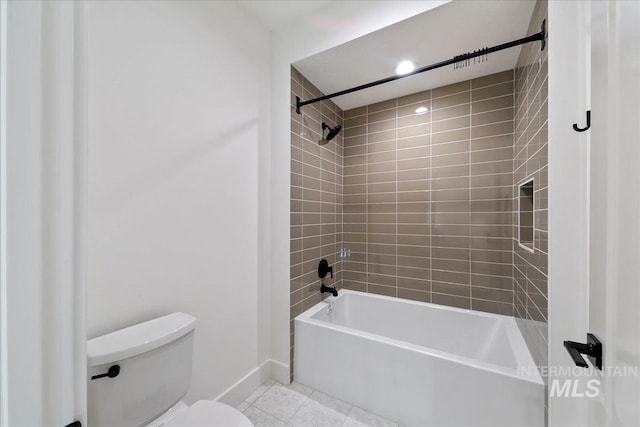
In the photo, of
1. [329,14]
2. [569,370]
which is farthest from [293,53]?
[569,370]

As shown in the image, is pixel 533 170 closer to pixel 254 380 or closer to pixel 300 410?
pixel 300 410

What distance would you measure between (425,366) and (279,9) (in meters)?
2.57

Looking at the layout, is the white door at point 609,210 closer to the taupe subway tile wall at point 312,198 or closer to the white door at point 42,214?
the white door at point 42,214

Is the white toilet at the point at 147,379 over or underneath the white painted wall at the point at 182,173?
underneath

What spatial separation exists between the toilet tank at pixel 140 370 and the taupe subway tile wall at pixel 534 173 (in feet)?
5.73

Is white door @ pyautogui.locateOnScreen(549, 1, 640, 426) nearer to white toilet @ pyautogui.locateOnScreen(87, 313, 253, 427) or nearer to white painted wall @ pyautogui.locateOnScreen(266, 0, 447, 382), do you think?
white toilet @ pyautogui.locateOnScreen(87, 313, 253, 427)

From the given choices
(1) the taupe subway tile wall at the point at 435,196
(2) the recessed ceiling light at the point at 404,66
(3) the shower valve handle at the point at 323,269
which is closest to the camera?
(2) the recessed ceiling light at the point at 404,66

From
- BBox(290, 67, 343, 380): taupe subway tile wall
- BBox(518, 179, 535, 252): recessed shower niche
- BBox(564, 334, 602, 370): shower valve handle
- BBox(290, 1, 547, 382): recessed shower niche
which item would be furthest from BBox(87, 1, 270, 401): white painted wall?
BBox(518, 179, 535, 252): recessed shower niche

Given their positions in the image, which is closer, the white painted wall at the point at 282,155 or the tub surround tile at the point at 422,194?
the white painted wall at the point at 282,155

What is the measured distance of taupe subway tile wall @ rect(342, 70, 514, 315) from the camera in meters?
2.13

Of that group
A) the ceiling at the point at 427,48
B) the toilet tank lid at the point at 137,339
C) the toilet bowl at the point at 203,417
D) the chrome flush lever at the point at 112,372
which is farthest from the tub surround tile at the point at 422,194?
the chrome flush lever at the point at 112,372

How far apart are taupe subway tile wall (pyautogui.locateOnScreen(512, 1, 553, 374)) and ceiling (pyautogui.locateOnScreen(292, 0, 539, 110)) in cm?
15

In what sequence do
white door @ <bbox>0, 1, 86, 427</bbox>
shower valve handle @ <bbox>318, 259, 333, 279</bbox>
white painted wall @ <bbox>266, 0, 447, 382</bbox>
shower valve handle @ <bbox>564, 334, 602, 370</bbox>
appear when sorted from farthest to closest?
shower valve handle @ <bbox>318, 259, 333, 279</bbox>, white painted wall @ <bbox>266, 0, 447, 382</bbox>, shower valve handle @ <bbox>564, 334, 602, 370</bbox>, white door @ <bbox>0, 1, 86, 427</bbox>

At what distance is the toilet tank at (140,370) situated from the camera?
0.94 metres
